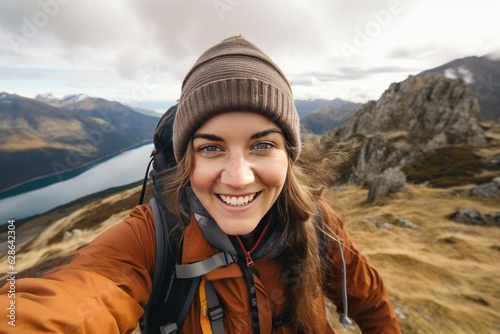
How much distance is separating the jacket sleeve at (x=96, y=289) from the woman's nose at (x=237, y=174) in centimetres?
91

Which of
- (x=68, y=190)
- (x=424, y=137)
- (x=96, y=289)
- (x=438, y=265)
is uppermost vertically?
(x=96, y=289)

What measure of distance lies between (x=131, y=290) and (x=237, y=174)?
1233 millimetres

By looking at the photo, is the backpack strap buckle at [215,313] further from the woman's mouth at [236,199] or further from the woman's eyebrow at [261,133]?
the woman's eyebrow at [261,133]

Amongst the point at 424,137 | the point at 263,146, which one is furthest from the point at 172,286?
the point at 424,137

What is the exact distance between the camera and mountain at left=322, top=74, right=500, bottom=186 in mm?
30281

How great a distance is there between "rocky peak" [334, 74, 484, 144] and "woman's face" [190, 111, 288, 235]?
59.0m

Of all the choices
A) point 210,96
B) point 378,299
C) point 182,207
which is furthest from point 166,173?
point 378,299

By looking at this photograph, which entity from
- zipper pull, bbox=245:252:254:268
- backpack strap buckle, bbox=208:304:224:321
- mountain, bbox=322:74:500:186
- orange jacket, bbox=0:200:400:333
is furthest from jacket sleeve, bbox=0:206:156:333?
mountain, bbox=322:74:500:186

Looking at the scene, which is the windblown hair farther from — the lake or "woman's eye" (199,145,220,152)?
the lake

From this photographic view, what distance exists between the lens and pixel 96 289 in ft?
5.82

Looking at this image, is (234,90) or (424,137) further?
(424,137)

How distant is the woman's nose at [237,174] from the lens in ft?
6.77

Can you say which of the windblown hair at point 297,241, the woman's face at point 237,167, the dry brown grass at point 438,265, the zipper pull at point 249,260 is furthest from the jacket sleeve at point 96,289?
the dry brown grass at point 438,265

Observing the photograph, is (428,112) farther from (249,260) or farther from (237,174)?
(237,174)
